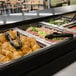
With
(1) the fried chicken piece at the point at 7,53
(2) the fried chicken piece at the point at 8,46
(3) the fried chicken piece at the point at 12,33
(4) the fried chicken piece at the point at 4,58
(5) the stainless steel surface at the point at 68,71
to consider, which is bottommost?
(5) the stainless steel surface at the point at 68,71

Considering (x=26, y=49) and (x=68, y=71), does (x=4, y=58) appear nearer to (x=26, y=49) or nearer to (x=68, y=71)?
(x=26, y=49)

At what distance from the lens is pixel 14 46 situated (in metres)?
1.70

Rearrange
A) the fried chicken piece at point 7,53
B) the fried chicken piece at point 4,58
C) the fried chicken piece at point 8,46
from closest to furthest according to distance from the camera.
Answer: the fried chicken piece at point 4,58
the fried chicken piece at point 7,53
the fried chicken piece at point 8,46

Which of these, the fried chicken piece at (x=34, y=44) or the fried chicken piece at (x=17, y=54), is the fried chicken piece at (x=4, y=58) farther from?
the fried chicken piece at (x=34, y=44)

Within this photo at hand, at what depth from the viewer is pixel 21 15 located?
365 centimetres

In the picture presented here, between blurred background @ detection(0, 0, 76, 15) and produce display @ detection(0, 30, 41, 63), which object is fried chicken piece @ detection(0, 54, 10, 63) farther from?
blurred background @ detection(0, 0, 76, 15)

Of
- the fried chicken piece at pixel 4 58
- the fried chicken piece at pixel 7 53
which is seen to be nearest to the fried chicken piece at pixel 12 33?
the fried chicken piece at pixel 7 53

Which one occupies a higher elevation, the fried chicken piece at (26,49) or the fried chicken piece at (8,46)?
the fried chicken piece at (8,46)

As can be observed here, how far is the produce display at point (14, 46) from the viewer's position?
157 centimetres

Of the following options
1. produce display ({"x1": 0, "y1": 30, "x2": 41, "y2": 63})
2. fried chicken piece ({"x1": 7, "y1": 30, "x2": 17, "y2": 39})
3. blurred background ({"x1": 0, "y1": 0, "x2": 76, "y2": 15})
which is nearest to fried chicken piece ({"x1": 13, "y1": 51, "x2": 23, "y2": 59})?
produce display ({"x1": 0, "y1": 30, "x2": 41, "y2": 63})

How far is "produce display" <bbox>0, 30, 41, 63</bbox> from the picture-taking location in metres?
1.57

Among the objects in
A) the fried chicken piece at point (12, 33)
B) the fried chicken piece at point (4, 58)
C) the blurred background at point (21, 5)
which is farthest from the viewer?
the blurred background at point (21, 5)

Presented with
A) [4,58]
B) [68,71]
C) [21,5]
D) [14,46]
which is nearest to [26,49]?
[14,46]

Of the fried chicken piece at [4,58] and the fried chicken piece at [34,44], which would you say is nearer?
the fried chicken piece at [4,58]
